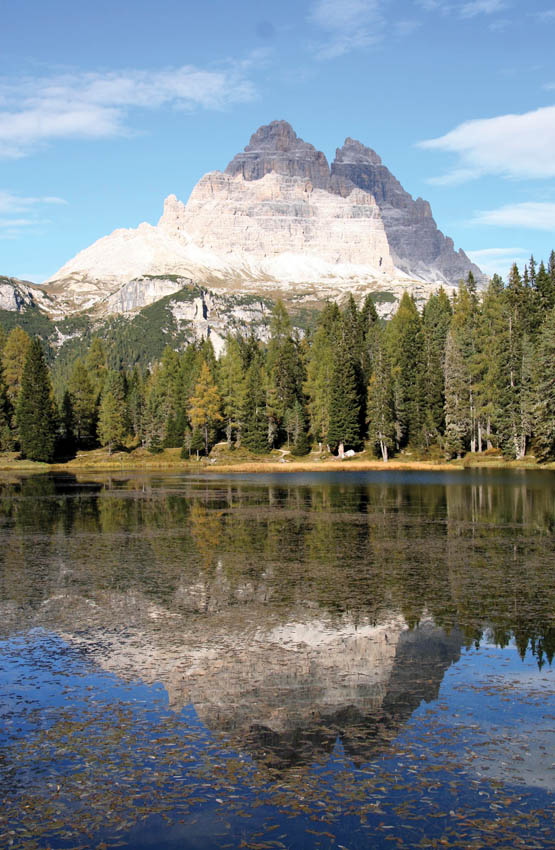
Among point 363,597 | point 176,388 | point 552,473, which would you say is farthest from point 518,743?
point 176,388

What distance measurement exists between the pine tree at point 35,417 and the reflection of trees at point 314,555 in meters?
66.0

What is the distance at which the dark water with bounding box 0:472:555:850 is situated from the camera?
916 cm

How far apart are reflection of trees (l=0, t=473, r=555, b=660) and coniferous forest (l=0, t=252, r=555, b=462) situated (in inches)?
1772

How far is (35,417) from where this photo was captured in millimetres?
117062

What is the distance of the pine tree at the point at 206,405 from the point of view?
126 meters

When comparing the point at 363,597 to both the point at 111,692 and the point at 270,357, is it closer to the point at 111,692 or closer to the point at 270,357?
the point at 111,692

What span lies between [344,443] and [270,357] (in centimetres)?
3628

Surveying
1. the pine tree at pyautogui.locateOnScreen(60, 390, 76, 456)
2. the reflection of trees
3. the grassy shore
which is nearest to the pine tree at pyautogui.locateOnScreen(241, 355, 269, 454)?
the grassy shore

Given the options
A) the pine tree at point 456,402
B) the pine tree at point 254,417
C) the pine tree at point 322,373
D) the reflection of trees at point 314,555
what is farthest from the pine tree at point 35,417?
the reflection of trees at point 314,555

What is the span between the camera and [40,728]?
1192 cm

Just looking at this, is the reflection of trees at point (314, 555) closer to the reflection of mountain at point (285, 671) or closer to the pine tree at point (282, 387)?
the reflection of mountain at point (285, 671)

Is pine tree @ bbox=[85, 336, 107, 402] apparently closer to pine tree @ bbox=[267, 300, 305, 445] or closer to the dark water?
pine tree @ bbox=[267, 300, 305, 445]

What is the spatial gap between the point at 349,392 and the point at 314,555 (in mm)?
85764

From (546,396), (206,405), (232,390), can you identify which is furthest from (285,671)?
(232,390)
